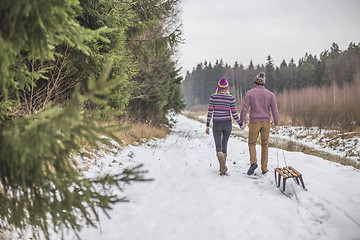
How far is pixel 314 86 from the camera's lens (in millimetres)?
23641

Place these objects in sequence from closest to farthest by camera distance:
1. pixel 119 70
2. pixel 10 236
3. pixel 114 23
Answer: pixel 10 236 < pixel 114 23 < pixel 119 70

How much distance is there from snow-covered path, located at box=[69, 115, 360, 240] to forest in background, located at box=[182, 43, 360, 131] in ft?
33.1

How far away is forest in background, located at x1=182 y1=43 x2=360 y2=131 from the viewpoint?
43.0ft

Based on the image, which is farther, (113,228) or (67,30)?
(113,228)

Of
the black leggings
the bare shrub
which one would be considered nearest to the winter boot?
the black leggings

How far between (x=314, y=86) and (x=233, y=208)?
25.9m

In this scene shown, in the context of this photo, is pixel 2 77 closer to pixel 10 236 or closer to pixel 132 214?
pixel 10 236

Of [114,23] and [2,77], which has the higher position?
[114,23]

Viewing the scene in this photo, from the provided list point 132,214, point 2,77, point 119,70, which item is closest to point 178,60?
point 119,70

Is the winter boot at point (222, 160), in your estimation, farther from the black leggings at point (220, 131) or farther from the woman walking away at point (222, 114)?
the black leggings at point (220, 131)

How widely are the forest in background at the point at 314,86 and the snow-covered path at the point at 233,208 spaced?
33.1ft

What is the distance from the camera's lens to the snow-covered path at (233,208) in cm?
256

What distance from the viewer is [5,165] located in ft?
4.34

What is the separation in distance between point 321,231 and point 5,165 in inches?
131
